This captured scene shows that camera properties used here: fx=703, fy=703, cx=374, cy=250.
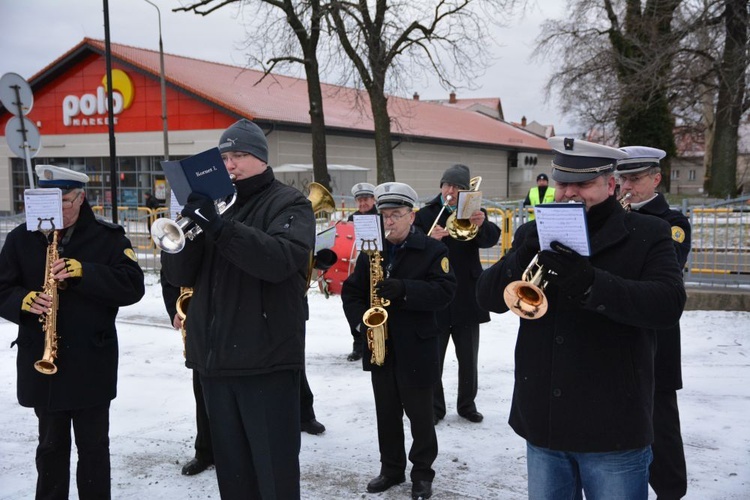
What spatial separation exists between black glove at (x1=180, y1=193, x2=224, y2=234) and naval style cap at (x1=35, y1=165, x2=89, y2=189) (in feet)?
4.65

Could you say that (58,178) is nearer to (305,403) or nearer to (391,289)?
(391,289)

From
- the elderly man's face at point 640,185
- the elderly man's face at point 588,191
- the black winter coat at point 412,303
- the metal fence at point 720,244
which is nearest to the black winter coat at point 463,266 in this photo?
the black winter coat at point 412,303

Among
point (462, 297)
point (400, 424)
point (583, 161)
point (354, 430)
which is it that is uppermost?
point (583, 161)

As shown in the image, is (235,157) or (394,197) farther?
(394,197)

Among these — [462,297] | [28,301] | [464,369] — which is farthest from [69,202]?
[464,369]

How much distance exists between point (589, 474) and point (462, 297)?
3.12 metres

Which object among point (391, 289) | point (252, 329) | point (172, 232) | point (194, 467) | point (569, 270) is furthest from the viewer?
point (194, 467)

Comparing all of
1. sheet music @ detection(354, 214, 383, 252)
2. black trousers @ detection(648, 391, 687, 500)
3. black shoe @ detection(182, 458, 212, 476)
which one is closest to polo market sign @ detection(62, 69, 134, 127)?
black shoe @ detection(182, 458, 212, 476)

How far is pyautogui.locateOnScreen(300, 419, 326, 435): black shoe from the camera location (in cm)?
556

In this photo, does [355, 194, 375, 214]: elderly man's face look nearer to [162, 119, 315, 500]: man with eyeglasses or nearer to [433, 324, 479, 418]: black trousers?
[433, 324, 479, 418]: black trousers

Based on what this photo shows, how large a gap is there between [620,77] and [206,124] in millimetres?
15265

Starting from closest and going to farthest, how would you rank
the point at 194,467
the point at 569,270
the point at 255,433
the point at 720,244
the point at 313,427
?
the point at 569,270
the point at 255,433
the point at 194,467
the point at 313,427
the point at 720,244

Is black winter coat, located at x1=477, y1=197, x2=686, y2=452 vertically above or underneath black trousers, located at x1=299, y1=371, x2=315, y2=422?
above

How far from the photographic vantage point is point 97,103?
95.8ft
